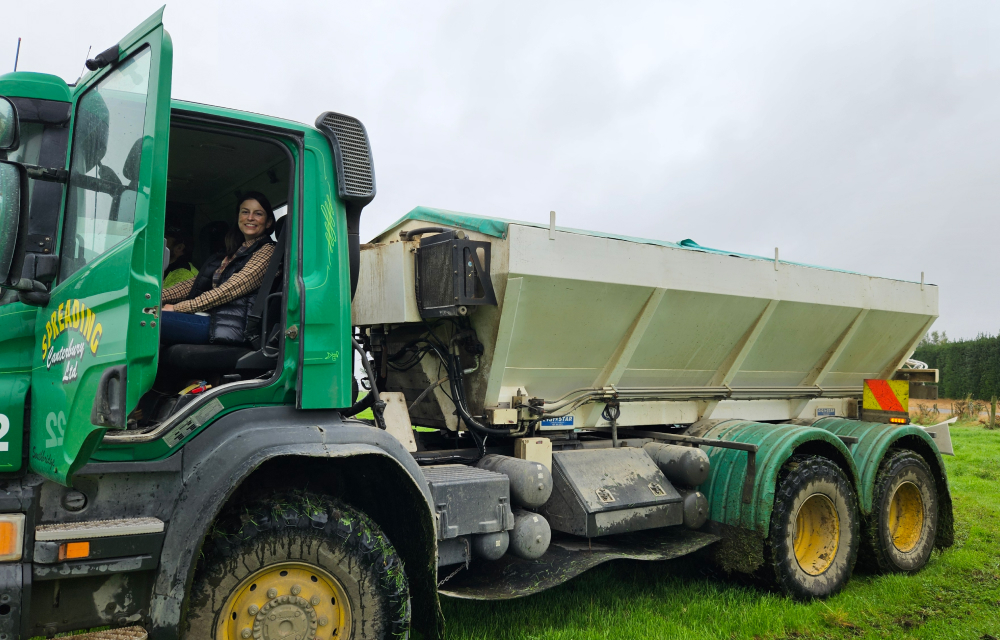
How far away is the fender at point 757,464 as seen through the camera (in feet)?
16.6

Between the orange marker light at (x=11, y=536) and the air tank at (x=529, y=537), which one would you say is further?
the air tank at (x=529, y=537)

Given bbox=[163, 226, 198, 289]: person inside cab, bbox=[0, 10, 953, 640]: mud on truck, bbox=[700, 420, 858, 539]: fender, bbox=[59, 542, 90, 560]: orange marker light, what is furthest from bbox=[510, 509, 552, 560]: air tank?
bbox=[163, 226, 198, 289]: person inside cab

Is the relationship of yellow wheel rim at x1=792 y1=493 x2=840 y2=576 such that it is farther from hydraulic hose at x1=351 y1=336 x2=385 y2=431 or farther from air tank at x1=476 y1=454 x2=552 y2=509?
hydraulic hose at x1=351 y1=336 x2=385 y2=431

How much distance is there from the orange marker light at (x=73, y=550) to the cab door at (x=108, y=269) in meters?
0.25

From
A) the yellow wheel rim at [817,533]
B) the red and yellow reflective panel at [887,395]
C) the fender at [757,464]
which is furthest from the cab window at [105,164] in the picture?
the red and yellow reflective panel at [887,395]

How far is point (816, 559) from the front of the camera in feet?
18.1

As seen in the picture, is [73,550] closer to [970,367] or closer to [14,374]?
[14,374]

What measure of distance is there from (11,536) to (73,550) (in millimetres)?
214

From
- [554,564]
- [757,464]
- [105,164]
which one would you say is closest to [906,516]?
[757,464]

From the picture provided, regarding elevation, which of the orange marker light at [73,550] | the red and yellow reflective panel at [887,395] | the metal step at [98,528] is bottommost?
the orange marker light at [73,550]

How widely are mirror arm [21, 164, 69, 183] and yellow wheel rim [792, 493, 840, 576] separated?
198 inches

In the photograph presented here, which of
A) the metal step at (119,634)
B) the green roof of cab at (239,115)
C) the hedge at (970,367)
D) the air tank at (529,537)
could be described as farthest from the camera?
the hedge at (970,367)

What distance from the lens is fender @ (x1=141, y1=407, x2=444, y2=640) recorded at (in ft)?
9.45

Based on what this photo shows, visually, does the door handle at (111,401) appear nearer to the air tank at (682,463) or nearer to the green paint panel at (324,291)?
the green paint panel at (324,291)
